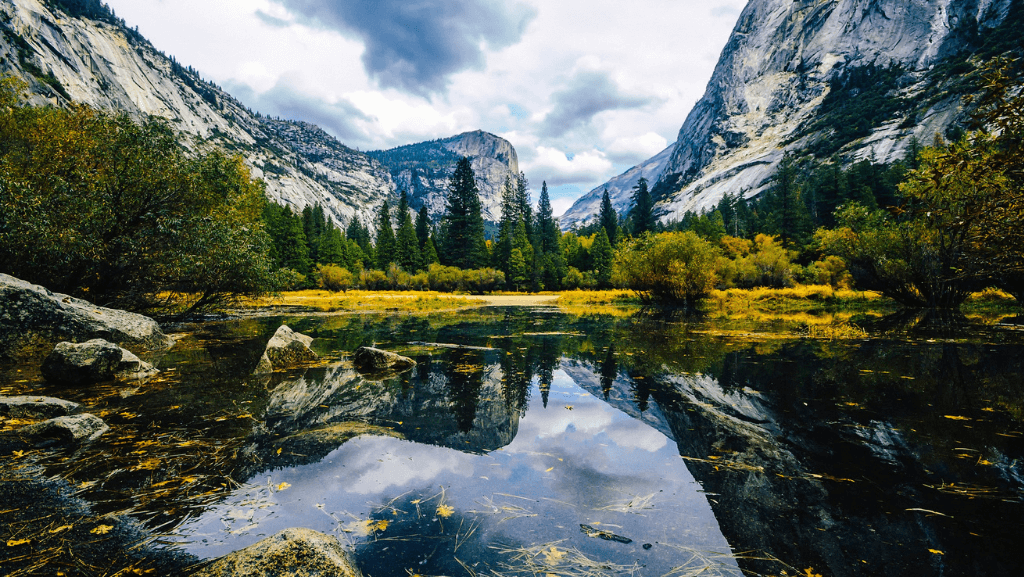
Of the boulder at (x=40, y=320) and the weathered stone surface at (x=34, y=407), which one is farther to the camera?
the boulder at (x=40, y=320)

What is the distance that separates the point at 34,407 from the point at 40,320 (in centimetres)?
612

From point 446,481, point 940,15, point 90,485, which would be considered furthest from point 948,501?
point 940,15

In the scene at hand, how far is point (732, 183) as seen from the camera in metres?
130

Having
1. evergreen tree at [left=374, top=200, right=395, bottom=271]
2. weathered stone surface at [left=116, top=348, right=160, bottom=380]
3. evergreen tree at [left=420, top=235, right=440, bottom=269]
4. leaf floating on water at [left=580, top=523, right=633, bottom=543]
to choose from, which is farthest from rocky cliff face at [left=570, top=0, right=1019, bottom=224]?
weathered stone surface at [left=116, top=348, right=160, bottom=380]

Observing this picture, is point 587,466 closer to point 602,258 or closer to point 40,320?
point 40,320

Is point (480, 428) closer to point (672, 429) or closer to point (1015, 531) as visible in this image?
point (672, 429)

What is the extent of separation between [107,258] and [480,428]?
14951mm

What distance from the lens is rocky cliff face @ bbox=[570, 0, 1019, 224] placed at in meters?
102

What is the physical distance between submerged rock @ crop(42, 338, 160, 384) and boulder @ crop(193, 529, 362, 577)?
815cm

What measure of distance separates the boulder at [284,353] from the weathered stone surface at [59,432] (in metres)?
3.74

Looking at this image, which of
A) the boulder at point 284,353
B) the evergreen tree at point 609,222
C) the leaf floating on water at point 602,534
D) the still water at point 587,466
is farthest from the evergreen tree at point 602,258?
the leaf floating on water at point 602,534

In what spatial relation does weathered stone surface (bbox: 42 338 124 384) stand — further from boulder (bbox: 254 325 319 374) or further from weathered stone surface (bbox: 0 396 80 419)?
boulder (bbox: 254 325 319 374)

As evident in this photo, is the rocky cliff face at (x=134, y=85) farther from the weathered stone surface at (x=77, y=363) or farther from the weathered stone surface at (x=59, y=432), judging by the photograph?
the weathered stone surface at (x=59, y=432)

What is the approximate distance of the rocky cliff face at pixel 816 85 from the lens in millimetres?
101750
